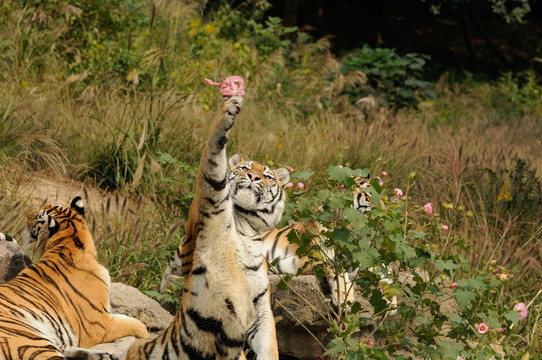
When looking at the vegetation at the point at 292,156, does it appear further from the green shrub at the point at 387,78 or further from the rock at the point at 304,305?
the rock at the point at 304,305

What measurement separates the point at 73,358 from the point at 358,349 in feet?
4.44

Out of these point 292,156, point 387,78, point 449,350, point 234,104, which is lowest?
point 387,78

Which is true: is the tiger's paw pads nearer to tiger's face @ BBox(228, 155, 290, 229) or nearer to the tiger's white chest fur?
the tiger's white chest fur

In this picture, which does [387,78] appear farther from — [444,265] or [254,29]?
[444,265]

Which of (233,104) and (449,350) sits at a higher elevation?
(233,104)

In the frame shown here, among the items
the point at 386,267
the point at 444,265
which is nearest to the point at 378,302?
the point at 386,267

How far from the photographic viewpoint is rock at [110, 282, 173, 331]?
433cm

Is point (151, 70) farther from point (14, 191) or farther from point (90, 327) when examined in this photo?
point (90, 327)

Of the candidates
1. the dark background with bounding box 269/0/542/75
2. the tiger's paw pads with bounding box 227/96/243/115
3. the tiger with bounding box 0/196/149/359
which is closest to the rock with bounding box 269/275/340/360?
the tiger with bounding box 0/196/149/359

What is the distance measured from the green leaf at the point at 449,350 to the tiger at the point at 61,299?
1.52 meters

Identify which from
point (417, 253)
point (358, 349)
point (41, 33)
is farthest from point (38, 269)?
point (41, 33)

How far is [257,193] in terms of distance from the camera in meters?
3.42

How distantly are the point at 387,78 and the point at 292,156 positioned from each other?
4184 mm

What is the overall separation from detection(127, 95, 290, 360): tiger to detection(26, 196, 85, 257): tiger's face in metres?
1.09
